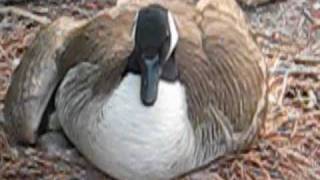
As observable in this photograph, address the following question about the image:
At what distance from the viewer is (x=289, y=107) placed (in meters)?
4.49

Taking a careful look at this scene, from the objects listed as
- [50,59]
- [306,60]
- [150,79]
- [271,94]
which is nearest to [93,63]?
[50,59]

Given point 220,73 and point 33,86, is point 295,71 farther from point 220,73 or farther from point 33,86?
point 33,86

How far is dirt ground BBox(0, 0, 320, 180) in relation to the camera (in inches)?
162

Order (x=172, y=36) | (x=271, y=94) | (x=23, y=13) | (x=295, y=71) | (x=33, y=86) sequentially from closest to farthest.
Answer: (x=172, y=36)
(x=33, y=86)
(x=271, y=94)
(x=295, y=71)
(x=23, y=13)

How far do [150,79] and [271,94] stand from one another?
1.26 m

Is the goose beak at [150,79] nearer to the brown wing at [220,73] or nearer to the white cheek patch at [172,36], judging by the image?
the white cheek patch at [172,36]

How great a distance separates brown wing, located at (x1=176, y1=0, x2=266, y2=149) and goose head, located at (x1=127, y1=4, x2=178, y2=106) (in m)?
0.33

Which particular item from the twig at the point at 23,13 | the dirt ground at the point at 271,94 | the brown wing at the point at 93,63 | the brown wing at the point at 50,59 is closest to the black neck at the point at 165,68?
the brown wing at the point at 93,63

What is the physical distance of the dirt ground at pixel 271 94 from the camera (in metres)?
4.11

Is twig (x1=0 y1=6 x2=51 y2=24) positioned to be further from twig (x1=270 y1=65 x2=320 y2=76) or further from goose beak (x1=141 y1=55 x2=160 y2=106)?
goose beak (x1=141 y1=55 x2=160 y2=106)

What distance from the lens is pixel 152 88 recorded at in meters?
3.39

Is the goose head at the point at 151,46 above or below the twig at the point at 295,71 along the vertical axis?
above

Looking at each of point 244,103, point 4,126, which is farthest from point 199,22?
point 4,126

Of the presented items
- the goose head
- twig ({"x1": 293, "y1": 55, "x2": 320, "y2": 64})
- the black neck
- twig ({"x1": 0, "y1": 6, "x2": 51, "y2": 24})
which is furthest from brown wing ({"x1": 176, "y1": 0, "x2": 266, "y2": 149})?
twig ({"x1": 0, "y1": 6, "x2": 51, "y2": 24})
